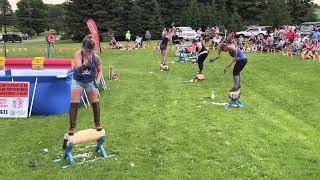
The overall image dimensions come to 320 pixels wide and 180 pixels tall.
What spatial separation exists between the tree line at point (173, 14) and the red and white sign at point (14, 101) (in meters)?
49.6

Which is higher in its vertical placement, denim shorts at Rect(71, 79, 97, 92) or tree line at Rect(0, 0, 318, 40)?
tree line at Rect(0, 0, 318, 40)

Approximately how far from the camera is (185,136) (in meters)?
10.2

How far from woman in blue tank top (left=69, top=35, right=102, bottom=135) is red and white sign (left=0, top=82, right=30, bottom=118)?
4.52 meters

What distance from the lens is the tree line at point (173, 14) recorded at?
65.1 m

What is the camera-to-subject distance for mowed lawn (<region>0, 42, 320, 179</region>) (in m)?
7.92

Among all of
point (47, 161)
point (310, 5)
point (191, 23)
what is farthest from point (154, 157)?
point (310, 5)

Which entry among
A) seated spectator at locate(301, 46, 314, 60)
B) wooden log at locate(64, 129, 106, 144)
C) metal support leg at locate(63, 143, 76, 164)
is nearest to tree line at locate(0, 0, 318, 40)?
seated spectator at locate(301, 46, 314, 60)

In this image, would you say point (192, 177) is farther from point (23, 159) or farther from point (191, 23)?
point (191, 23)

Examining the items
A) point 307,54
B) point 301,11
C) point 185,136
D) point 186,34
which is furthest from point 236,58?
point 301,11

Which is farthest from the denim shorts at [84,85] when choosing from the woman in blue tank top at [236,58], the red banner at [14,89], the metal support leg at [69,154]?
the woman in blue tank top at [236,58]

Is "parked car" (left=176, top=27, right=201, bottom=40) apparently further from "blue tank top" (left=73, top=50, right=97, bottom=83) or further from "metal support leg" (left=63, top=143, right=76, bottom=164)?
"metal support leg" (left=63, top=143, right=76, bottom=164)

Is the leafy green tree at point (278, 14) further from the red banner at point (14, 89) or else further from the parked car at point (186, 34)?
the red banner at point (14, 89)

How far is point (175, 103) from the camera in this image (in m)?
14.5

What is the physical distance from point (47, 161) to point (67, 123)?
3377mm
